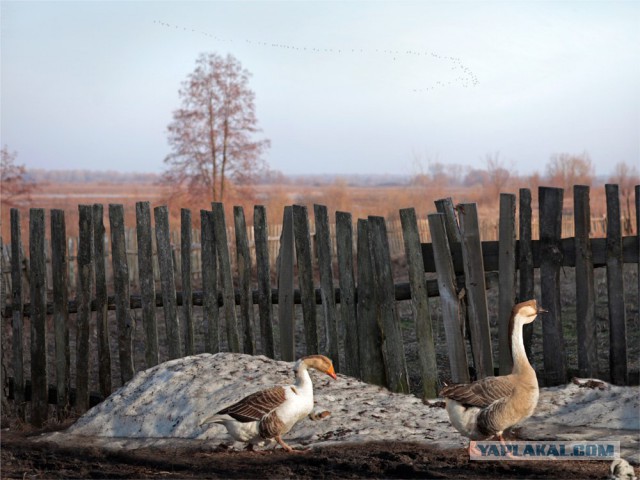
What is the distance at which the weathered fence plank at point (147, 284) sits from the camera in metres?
8.08

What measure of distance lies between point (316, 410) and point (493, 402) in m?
1.88

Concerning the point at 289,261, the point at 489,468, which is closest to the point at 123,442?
the point at 289,261

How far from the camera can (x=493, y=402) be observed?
16.0 ft

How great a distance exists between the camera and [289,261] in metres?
7.80

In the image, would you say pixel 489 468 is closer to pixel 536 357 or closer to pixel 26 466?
pixel 26 466

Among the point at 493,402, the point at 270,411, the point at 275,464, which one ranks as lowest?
the point at 275,464

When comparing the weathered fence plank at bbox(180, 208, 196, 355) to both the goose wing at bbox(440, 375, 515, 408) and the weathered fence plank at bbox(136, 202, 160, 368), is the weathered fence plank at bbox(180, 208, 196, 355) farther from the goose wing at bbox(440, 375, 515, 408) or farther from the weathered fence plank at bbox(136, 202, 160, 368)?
the goose wing at bbox(440, 375, 515, 408)

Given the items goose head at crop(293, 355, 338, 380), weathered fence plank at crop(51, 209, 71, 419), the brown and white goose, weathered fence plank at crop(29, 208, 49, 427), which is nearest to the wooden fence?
weathered fence plank at crop(51, 209, 71, 419)

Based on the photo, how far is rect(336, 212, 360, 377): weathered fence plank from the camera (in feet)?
24.2

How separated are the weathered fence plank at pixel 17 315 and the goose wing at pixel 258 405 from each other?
4409mm

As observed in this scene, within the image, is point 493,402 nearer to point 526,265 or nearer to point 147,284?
point 526,265

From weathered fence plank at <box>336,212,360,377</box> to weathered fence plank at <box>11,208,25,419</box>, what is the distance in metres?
3.64

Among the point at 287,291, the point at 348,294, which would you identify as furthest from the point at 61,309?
the point at 348,294

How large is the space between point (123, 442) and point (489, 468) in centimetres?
300
